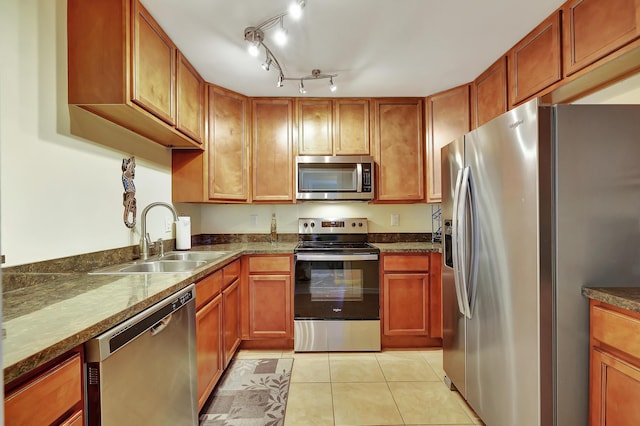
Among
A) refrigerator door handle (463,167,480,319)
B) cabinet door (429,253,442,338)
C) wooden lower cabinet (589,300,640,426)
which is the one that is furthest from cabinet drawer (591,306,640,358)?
cabinet door (429,253,442,338)

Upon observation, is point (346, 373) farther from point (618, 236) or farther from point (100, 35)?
point (100, 35)

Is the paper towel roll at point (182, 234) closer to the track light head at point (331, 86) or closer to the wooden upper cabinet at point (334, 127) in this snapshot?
the wooden upper cabinet at point (334, 127)

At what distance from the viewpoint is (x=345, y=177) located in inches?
110

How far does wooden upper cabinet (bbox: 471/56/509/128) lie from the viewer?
2.16 m

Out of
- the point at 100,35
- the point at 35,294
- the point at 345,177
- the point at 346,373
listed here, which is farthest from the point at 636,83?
the point at 35,294

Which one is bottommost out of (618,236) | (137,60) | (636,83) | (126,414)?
(126,414)

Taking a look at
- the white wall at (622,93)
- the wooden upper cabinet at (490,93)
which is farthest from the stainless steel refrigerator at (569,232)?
the wooden upper cabinet at (490,93)

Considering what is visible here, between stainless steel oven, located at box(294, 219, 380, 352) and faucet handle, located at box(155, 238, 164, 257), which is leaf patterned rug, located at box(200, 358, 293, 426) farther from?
faucet handle, located at box(155, 238, 164, 257)

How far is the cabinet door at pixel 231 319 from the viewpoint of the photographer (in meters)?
2.14

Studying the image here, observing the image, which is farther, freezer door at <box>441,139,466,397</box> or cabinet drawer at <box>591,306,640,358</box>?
freezer door at <box>441,139,466,397</box>

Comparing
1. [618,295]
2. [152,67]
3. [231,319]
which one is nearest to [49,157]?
[152,67]

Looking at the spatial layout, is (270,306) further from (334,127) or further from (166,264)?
(334,127)

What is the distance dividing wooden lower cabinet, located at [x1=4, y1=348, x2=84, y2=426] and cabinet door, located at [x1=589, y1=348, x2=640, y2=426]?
5.82 ft

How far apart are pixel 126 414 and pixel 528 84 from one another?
103 inches
